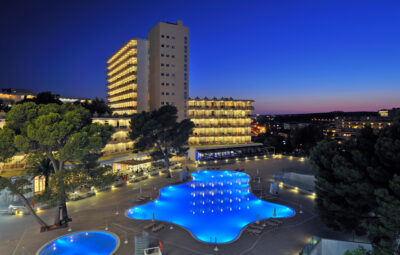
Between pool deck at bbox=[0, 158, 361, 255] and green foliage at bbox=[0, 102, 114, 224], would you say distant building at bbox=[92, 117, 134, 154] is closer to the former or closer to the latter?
pool deck at bbox=[0, 158, 361, 255]

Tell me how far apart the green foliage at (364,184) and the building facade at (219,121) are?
147 ft

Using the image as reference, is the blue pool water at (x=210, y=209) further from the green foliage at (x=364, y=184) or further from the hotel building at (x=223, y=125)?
the hotel building at (x=223, y=125)

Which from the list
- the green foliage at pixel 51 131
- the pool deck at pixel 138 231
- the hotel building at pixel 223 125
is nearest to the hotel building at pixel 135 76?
the hotel building at pixel 223 125

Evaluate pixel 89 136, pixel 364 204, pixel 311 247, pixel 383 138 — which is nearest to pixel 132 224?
pixel 89 136

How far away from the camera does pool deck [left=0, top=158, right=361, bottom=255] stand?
15.1 m

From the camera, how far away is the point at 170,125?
3519cm

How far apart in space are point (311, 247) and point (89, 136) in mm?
16465

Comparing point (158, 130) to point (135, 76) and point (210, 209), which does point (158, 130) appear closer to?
point (210, 209)

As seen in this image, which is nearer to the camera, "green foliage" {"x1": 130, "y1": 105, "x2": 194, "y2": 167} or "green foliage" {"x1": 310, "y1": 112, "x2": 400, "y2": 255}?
"green foliage" {"x1": 310, "y1": 112, "x2": 400, "y2": 255}

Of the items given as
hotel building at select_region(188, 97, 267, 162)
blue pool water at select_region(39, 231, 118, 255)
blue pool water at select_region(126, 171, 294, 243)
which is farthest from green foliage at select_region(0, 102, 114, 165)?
hotel building at select_region(188, 97, 267, 162)

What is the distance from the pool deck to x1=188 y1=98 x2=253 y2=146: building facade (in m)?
35.4

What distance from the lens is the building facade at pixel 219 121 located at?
59.5m

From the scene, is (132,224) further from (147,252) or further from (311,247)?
(311,247)

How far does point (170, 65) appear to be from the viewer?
5806 cm
